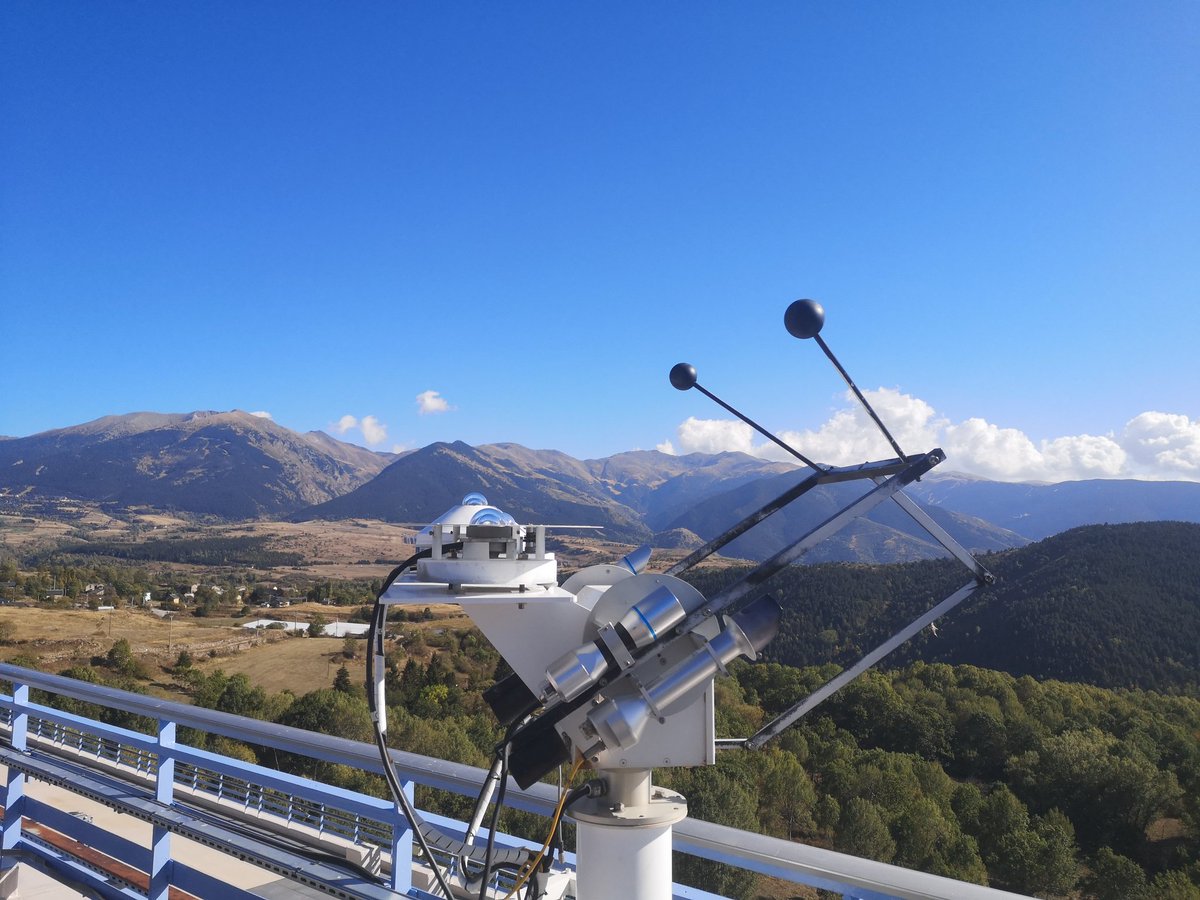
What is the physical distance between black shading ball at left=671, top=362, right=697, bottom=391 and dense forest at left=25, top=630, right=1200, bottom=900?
94.3 ft

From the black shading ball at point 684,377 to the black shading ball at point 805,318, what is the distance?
55 centimetres

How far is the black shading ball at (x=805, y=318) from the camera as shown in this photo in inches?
80.9

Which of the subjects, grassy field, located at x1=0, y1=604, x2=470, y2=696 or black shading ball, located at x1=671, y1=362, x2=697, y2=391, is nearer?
black shading ball, located at x1=671, y1=362, x2=697, y2=391

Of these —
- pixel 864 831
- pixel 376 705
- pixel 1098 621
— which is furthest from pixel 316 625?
pixel 1098 621

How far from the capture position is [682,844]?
2.18 metres

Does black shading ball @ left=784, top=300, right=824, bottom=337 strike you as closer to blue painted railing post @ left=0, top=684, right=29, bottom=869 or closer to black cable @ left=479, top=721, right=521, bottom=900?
black cable @ left=479, top=721, right=521, bottom=900

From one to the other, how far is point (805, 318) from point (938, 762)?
2280 inches

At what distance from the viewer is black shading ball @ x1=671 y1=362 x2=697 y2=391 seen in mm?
2578

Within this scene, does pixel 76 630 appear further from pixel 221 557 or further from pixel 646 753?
pixel 221 557

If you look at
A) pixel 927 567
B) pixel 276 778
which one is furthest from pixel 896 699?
pixel 276 778

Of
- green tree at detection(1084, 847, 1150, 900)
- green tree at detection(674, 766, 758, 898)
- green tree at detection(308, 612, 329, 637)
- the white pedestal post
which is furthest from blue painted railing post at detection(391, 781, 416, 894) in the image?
green tree at detection(308, 612, 329, 637)

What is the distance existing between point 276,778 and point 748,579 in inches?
93.4

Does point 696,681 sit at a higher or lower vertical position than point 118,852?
higher

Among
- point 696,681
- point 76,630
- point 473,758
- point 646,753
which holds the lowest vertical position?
point 473,758
